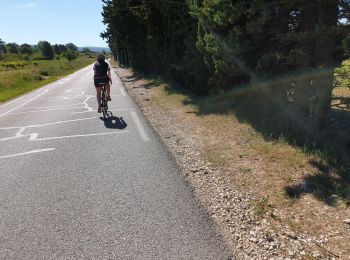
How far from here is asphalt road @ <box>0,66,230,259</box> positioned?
389 centimetres

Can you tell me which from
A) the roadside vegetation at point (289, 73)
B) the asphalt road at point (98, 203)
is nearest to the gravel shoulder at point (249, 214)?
the asphalt road at point (98, 203)

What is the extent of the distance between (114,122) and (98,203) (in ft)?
20.9

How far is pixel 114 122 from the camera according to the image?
11.2 meters

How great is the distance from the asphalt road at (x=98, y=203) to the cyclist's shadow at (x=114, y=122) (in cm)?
121

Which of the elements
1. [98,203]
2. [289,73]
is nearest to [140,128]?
[289,73]

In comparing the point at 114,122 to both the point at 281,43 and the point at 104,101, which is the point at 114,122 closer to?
the point at 104,101

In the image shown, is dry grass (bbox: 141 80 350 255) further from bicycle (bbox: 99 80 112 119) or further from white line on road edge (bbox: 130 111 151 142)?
bicycle (bbox: 99 80 112 119)

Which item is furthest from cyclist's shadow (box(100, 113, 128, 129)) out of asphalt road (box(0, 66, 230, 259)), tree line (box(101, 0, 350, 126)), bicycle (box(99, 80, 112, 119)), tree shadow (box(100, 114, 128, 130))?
tree line (box(101, 0, 350, 126))

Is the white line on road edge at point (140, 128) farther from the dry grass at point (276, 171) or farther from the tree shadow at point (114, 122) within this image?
the dry grass at point (276, 171)

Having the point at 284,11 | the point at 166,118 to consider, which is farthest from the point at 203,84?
the point at 284,11

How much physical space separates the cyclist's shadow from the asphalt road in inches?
47.7

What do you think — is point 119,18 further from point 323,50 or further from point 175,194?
point 175,194

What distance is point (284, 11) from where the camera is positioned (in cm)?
827

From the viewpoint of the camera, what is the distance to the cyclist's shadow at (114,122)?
1053 cm
